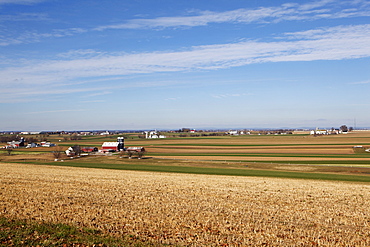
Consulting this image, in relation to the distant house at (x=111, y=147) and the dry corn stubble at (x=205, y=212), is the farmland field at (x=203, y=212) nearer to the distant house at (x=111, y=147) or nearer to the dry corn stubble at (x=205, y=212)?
the dry corn stubble at (x=205, y=212)

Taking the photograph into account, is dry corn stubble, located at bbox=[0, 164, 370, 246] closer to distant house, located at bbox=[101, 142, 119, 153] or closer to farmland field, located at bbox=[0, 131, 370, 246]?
farmland field, located at bbox=[0, 131, 370, 246]

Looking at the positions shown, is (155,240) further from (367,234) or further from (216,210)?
(367,234)

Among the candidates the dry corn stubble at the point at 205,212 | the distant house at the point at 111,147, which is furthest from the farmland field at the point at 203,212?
the distant house at the point at 111,147

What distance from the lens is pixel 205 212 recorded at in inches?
777

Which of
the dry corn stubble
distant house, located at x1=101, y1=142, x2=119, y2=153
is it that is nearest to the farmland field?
the dry corn stubble

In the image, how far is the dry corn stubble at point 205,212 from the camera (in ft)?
49.6

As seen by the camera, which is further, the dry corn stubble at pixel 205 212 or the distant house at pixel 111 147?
the distant house at pixel 111 147

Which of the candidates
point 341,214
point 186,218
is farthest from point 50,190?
point 341,214

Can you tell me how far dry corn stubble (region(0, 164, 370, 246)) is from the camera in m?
15.1

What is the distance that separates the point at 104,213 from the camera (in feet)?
61.9

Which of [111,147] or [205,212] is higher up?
[205,212]

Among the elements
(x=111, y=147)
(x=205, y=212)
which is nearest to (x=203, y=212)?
(x=205, y=212)

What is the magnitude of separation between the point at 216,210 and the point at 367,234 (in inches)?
321

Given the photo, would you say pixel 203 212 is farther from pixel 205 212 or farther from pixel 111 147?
pixel 111 147
